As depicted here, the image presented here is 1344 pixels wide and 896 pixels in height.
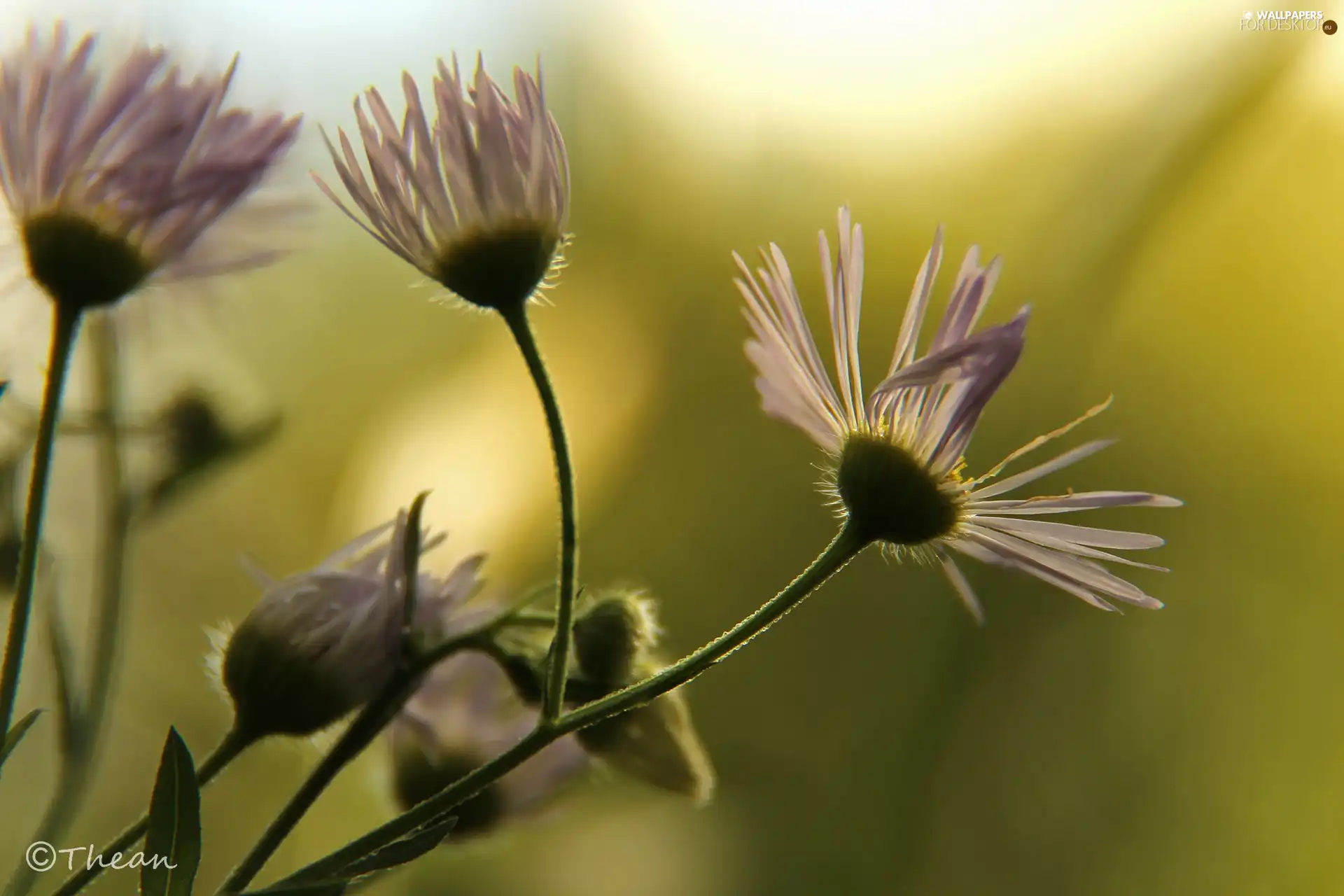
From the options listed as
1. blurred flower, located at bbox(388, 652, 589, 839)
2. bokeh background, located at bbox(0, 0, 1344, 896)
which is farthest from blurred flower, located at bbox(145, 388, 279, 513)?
bokeh background, located at bbox(0, 0, 1344, 896)

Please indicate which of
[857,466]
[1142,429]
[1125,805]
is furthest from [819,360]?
[1125,805]

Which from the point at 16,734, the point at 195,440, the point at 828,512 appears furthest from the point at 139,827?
the point at 828,512

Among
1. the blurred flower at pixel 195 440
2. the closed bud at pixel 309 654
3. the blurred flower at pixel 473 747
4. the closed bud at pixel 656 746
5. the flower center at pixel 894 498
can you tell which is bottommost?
the blurred flower at pixel 473 747

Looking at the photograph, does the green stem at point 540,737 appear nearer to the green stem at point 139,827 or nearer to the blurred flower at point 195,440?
the green stem at point 139,827

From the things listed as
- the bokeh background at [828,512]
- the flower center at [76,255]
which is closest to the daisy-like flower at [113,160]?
the flower center at [76,255]

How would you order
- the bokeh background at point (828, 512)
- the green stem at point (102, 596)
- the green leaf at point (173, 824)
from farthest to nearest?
1. the bokeh background at point (828, 512)
2. the green stem at point (102, 596)
3. the green leaf at point (173, 824)

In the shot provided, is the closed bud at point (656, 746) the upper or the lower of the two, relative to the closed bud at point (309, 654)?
lower

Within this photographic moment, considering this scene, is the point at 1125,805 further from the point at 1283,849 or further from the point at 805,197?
the point at 805,197
